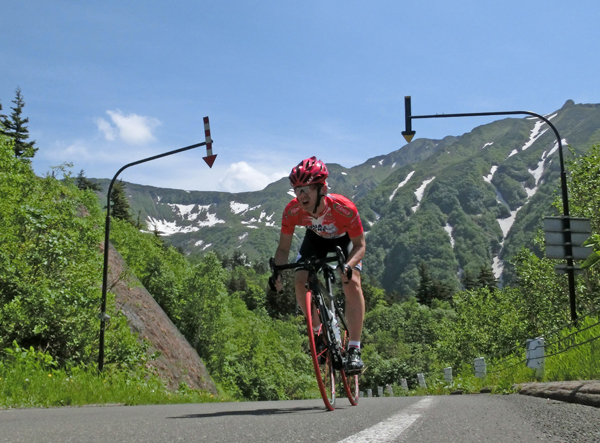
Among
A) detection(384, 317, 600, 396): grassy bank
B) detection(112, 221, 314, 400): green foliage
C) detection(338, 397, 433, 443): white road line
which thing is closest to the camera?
detection(338, 397, 433, 443): white road line

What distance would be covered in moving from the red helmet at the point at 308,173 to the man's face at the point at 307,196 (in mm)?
62

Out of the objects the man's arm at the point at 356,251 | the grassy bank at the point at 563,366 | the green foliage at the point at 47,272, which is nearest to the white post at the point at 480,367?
the grassy bank at the point at 563,366

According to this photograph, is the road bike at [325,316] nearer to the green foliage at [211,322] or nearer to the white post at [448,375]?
the white post at [448,375]

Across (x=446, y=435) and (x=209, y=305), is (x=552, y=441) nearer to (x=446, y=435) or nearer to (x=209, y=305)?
(x=446, y=435)

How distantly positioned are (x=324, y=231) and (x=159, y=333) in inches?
1039

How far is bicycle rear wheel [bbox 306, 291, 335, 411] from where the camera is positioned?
17.5 ft

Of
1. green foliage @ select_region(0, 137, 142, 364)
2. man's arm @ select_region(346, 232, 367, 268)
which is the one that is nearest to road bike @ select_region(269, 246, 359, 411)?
man's arm @ select_region(346, 232, 367, 268)

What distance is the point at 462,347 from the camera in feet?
145

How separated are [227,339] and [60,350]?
37.7m

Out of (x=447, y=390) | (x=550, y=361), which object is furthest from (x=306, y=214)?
(x=447, y=390)

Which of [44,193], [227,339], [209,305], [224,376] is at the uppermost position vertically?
[44,193]

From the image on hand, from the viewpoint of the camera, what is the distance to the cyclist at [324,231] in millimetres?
5715

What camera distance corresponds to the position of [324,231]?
607 centimetres

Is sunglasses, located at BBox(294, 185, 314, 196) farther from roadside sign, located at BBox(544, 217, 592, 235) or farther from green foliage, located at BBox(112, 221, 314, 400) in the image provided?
green foliage, located at BBox(112, 221, 314, 400)
